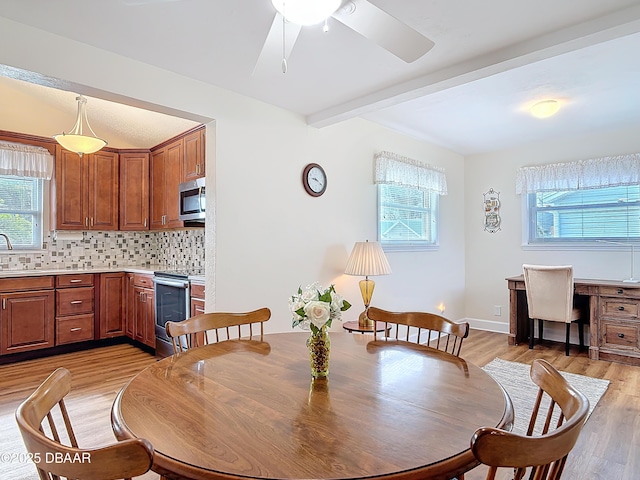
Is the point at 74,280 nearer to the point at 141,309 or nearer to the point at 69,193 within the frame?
the point at 141,309

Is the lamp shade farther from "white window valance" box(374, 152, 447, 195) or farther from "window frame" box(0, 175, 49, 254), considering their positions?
"window frame" box(0, 175, 49, 254)

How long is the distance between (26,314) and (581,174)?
627 centimetres

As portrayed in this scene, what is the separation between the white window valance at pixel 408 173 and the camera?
4.12m

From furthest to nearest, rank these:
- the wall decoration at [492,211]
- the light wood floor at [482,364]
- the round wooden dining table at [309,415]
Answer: the wall decoration at [492,211] → the light wood floor at [482,364] → the round wooden dining table at [309,415]

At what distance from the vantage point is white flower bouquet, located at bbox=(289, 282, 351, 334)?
1.30m

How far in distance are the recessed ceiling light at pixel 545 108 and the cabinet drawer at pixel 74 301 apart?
16.3ft

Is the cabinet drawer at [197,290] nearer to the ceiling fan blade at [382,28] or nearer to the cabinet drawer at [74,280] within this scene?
the cabinet drawer at [74,280]

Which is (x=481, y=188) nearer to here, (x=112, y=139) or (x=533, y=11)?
(x=533, y=11)

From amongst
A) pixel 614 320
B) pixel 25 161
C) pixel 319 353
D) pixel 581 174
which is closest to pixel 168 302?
pixel 25 161

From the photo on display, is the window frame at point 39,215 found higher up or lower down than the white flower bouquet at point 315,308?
higher up

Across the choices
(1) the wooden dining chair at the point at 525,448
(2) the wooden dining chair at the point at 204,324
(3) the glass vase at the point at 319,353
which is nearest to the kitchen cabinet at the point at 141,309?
(2) the wooden dining chair at the point at 204,324

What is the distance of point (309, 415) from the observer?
1.05 metres

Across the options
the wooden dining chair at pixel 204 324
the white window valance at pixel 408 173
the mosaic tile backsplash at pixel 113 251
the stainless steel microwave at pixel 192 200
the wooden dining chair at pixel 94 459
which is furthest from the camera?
the mosaic tile backsplash at pixel 113 251

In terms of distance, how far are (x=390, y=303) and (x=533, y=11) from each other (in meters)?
2.96
